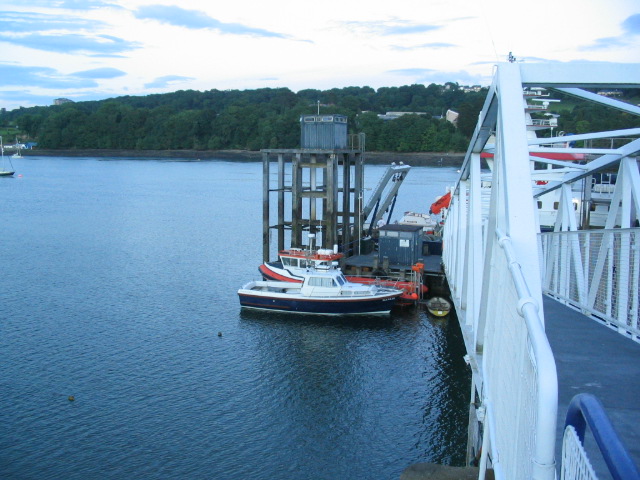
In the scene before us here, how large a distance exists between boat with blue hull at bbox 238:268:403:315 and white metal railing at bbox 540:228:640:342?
44.1 feet

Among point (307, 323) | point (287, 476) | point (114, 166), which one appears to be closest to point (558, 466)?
point (287, 476)

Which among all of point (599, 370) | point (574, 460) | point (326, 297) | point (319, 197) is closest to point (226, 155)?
point (319, 197)

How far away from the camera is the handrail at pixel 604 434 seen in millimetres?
1956

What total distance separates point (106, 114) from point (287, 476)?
173953 millimetres

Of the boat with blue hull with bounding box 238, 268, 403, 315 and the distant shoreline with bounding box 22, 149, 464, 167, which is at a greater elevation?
the distant shoreline with bounding box 22, 149, 464, 167

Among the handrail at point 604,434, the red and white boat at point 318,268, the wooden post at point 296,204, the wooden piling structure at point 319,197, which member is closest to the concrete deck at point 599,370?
the handrail at point 604,434

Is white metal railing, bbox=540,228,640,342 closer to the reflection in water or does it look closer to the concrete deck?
the concrete deck

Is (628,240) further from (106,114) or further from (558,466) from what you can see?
(106,114)

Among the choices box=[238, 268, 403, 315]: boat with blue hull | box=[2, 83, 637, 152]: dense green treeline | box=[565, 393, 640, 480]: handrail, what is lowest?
box=[238, 268, 403, 315]: boat with blue hull

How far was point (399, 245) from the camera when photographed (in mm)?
33219

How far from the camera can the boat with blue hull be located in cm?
2855

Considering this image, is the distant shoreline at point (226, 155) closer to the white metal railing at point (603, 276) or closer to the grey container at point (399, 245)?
the grey container at point (399, 245)

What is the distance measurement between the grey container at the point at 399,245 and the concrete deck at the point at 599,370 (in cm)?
2281

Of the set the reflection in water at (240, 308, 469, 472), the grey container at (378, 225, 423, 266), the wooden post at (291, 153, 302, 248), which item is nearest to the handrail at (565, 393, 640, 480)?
the reflection in water at (240, 308, 469, 472)
